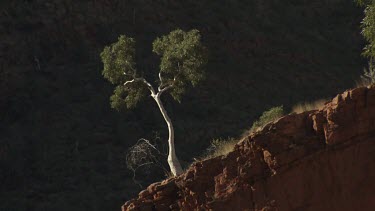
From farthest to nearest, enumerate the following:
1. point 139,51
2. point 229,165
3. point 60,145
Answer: point 139,51
point 60,145
point 229,165

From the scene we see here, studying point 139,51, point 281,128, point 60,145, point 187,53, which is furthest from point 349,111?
point 139,51

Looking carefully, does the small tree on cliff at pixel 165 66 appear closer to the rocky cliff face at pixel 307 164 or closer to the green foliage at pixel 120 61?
the green foliage at pixel 120 61

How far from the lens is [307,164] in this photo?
1270 centimetres

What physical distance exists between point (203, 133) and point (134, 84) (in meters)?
11.9

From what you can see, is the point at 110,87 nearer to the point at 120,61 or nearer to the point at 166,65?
the point at 120,61

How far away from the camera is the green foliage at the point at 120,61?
1925 cm

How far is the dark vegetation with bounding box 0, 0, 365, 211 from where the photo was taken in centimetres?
2891

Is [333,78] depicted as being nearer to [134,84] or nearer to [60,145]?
[60,145]

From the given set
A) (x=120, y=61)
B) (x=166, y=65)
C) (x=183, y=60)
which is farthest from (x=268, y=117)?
(x=120, y=61)

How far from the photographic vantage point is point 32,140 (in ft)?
99.2

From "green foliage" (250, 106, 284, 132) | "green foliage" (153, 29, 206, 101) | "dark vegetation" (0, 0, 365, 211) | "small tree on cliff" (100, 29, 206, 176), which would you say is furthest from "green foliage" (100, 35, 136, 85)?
"dark vegetation" (0, 0, 365, 211)

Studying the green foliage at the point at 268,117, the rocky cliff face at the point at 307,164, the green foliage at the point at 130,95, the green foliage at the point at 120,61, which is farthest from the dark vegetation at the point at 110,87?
the rocky cliff face at the point at 307,164

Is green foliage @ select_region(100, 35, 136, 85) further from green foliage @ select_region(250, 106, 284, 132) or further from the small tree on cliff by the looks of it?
green foliage @ select_region(250, 106, 284, 132)

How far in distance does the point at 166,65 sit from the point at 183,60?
16.8 inches
